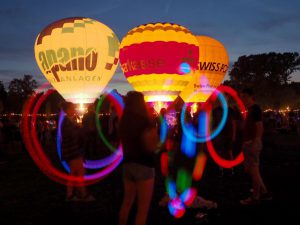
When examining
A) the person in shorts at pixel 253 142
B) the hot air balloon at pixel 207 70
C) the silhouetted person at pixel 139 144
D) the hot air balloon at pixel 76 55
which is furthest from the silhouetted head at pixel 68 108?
the hot air balloon at pixel 207 70

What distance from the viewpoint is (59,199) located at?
8289 millimetres

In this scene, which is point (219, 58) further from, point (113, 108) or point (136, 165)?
point (136, 165)

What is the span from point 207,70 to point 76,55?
384 inches

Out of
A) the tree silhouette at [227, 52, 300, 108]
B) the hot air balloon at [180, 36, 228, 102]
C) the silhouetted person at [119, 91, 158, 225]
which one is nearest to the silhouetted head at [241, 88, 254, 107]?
the silhouetted person at [119, 91, 158, 225]

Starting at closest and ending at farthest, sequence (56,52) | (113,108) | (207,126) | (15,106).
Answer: (113,108) → (207,126) → (56,52) → (15,106)

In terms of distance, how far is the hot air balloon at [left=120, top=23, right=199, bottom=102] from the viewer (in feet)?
72.9

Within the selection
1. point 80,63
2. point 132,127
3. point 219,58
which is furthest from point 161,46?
point 132,127

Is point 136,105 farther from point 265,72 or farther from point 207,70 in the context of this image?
point 265,72

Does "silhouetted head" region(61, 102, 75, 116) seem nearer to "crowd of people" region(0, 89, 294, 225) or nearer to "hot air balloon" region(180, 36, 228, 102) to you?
"crowd of people" region(0, 89, 294, 225)

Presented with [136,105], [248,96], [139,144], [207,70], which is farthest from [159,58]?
[139,144]

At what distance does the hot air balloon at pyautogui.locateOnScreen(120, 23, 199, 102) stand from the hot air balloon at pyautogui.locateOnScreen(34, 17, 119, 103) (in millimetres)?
1199

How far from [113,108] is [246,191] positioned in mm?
4012

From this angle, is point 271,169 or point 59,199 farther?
point 271,169

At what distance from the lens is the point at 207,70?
2739 centimetres
